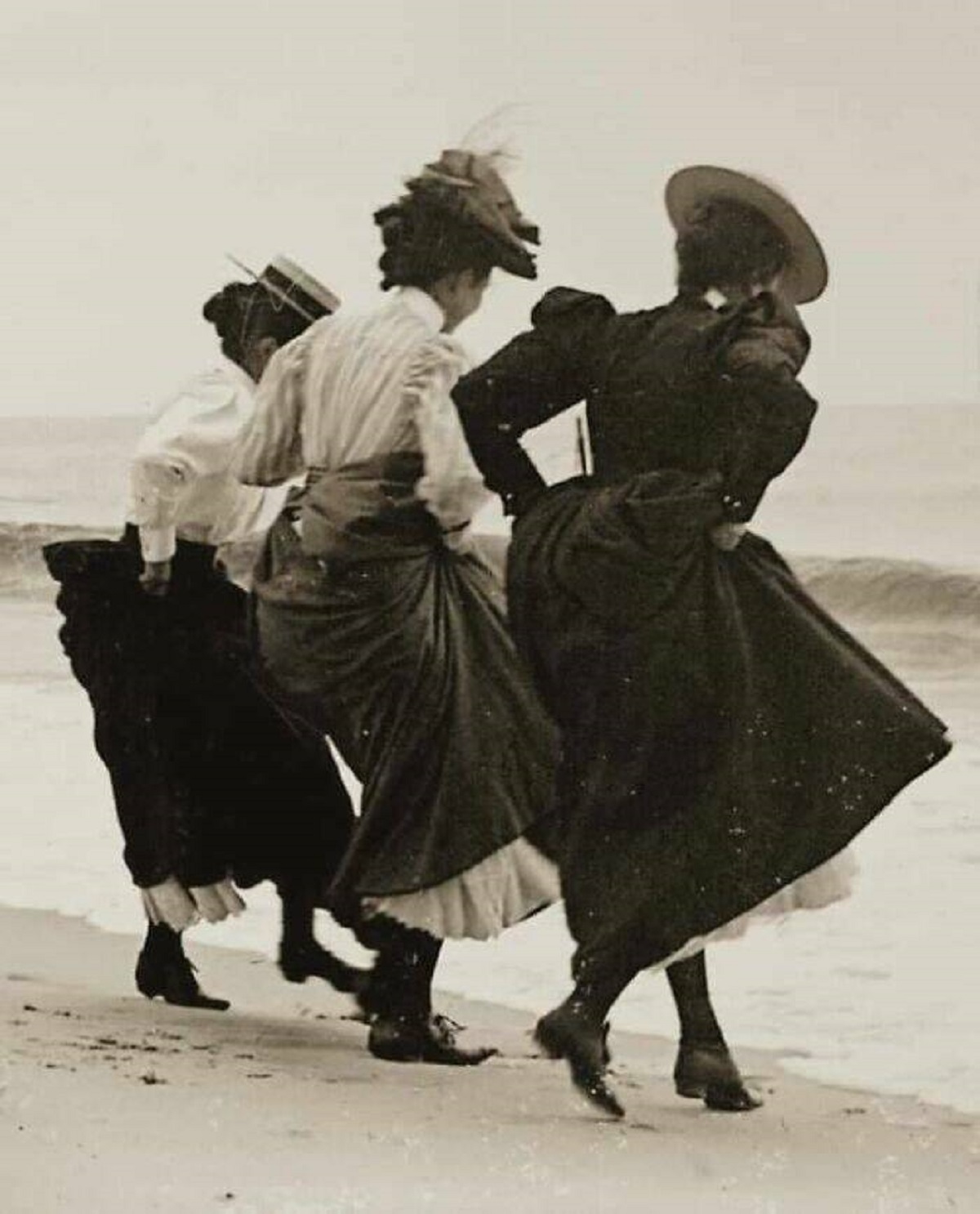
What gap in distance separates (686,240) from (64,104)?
115 cm

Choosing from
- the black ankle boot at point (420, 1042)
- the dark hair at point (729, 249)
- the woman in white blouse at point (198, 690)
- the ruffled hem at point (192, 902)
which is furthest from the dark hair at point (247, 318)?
the black ankle boot at point (420, 1042)

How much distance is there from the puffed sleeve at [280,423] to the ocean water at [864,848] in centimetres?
28

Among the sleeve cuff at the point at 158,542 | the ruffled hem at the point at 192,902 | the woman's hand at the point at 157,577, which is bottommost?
the ruffled hem at the point at 192,902

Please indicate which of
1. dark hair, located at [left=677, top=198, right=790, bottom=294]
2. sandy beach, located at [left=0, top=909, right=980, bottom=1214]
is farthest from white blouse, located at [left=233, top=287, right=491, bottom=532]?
sandy beach, located at [left=0, top=909, right=980, bottom=1214]

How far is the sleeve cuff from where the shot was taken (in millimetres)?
4695

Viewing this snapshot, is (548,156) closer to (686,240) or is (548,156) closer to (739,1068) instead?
(686,240)

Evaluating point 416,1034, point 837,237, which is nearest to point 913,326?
point 837,237

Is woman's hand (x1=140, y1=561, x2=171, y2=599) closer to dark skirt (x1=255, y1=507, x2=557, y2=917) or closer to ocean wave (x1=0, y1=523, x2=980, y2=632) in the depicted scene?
ocean wave (x1=0, y1=523, x2=980, y2=632)

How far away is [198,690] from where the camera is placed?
4754 millimetres

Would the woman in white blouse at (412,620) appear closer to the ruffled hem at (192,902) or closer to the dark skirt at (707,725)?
the dark skirt at (707,725)

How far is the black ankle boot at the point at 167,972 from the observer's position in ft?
15.7

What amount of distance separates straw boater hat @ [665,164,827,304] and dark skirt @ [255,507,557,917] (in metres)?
0.53

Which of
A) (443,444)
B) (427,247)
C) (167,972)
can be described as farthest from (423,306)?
(167,972)

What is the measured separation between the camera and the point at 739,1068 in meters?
4.38
